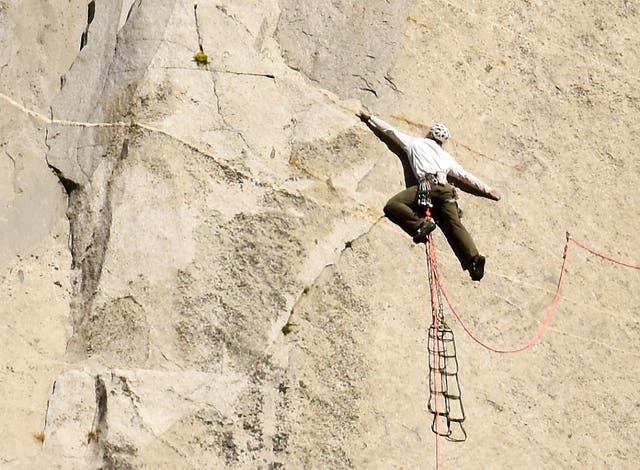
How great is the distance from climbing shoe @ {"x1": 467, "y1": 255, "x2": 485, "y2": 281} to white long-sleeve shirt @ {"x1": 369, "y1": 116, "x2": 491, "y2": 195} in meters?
0.63

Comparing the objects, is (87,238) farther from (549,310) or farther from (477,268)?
(549,310)

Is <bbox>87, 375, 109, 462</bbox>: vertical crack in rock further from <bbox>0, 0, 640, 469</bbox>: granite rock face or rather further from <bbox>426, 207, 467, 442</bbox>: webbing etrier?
<bbox>426, 207, 467, 442</bbox>: webbing etrier

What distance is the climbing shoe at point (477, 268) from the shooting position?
Answer: 994 centimetres

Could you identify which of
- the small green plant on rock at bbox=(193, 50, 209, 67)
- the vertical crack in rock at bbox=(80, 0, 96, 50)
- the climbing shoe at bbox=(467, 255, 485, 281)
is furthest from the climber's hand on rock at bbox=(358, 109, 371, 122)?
the vertical crack in rock at bbox=(80, 0, 96, 50)

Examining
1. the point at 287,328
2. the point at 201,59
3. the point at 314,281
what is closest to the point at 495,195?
the point at 314,281

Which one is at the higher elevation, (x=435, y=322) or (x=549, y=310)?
(x=549, y=310)

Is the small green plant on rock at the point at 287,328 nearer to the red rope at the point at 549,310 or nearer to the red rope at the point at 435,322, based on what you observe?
the red rope at the point at 435,322

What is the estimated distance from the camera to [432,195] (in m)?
9.96

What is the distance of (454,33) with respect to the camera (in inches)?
423

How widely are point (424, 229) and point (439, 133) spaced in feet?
2.69

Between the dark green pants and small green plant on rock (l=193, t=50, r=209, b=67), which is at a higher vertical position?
small green plant on rock (l=193, t=50, r=209, b=67)

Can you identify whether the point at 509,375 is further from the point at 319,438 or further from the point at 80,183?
the point at 80,183

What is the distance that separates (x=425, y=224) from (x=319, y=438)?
74.3 inches

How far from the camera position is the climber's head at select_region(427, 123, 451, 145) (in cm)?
1017
